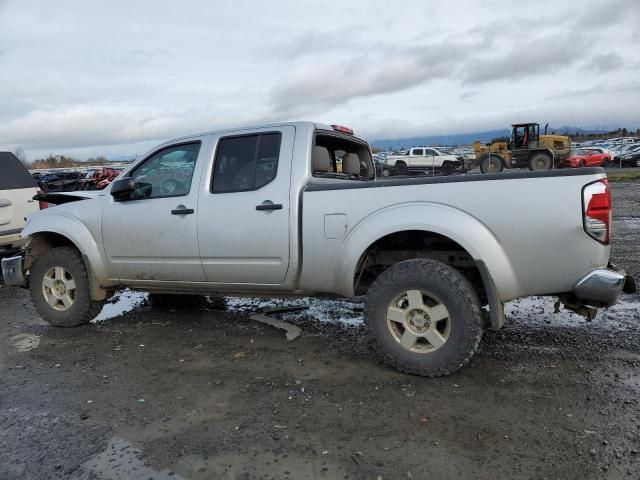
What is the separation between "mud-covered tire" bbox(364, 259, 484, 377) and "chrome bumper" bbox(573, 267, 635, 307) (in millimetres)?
677

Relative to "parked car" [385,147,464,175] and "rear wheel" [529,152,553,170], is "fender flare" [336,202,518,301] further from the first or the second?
"parked car" [385,147,464,175]

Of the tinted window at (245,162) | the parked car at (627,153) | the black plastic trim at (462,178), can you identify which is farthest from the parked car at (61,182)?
the parked car at (627,153)

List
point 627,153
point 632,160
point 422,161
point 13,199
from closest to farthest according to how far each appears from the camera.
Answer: point 13,199 < point 632,160 < point 627,153 < point 422,161

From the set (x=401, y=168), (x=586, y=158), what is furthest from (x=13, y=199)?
(x=586, y=158)

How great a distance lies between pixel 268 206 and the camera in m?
4.33

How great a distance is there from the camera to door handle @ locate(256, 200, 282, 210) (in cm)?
431

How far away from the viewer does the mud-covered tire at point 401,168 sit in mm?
35062

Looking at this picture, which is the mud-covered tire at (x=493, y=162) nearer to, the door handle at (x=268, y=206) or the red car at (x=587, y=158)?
the red car at (x=587, y=158)

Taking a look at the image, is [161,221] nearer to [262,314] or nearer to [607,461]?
[262,314]

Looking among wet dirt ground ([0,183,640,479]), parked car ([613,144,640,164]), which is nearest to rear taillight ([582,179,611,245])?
wet dirt ground ([0,183,640,479])

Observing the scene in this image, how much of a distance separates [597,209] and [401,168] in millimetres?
32262

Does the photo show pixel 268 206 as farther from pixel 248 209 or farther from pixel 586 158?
pixel 586 158

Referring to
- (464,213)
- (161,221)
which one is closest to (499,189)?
(464,213)

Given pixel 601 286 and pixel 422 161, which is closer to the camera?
pixel 601 286
